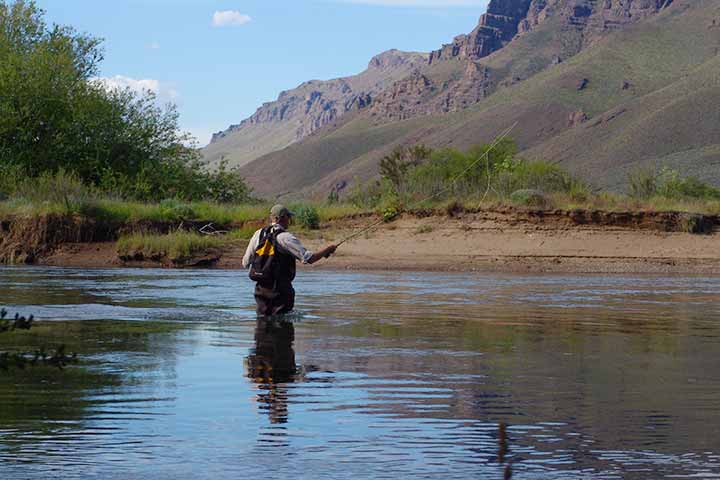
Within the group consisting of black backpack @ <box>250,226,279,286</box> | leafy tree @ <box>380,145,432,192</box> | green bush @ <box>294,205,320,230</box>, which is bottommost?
black backpack @ <box>250,226,279,286</box>

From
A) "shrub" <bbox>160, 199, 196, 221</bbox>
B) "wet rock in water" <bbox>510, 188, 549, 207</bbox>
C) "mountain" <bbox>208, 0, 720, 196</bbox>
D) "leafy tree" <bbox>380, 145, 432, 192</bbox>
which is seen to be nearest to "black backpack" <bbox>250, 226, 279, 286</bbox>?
"wet rock in water" <bbox>510, 188, 549, 207</bbox>

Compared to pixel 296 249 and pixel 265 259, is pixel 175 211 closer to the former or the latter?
pixel 265 259

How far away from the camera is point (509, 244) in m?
31.4

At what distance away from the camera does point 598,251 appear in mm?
31047

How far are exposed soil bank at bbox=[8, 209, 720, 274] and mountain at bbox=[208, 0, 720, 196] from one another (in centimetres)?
6400

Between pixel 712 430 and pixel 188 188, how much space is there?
37.8 m

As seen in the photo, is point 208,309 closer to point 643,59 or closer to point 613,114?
point 613,114

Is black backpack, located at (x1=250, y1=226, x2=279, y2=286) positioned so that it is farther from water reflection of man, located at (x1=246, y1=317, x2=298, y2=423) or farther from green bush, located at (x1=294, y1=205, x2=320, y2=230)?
green bush, located at (x1=294, y1=205, x2=320, y2=230)

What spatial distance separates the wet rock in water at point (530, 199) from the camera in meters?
33.2

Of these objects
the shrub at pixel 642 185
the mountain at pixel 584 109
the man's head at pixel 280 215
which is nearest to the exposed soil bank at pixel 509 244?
the shrub at pixel 642 185

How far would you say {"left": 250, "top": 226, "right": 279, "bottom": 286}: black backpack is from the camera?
13492mm

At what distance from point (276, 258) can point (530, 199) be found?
20.7m

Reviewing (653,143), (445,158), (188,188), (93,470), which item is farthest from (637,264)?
(653,143)

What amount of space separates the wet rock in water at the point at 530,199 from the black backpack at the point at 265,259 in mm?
20383
